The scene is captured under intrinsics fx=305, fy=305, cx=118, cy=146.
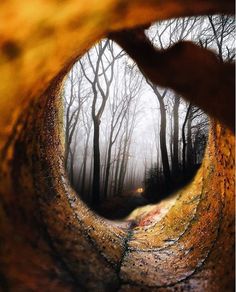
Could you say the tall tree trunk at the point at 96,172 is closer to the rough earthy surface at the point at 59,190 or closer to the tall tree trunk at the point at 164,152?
the tall tree trunk at the point at 164,152

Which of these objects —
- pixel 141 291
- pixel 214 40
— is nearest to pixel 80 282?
pixel 141 291

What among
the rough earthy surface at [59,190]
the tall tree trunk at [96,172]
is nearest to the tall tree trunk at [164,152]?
the tall tree trunk at [96,172]

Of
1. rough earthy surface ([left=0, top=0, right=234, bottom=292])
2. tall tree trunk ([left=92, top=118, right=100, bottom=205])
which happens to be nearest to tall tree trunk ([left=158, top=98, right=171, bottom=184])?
tall tree trunk ([left=92, top=118, right=100, bottom=205])

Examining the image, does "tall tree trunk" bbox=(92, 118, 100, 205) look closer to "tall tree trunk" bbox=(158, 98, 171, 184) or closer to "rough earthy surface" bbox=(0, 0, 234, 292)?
"tall tree trunk" bbox=(158, 98, 171, 184)

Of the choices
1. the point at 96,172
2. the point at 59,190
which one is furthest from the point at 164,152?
the point at 59,190

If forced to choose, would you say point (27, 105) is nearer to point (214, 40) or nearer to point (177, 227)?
point (177, 227)

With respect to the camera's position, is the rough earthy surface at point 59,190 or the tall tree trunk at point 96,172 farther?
the tall tree trunk at point 96,172

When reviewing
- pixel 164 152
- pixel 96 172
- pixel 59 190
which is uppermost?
pixel 164 152

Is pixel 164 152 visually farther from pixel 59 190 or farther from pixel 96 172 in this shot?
pixel 59 190

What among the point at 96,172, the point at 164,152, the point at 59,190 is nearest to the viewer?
the point at 59,190

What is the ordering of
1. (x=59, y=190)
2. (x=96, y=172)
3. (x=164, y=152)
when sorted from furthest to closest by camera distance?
(x=164, y=152) < (x=96, y=172) < (x=59, y=190)
